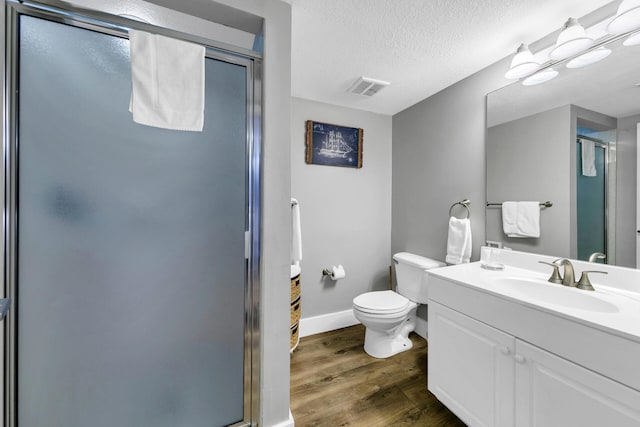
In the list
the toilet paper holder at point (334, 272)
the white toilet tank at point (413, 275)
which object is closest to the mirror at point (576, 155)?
the white toilet tank at point (413, 275)

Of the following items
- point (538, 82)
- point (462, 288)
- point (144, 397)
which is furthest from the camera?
point (538, 82)

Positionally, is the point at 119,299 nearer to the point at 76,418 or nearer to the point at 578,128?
the point at 76,418

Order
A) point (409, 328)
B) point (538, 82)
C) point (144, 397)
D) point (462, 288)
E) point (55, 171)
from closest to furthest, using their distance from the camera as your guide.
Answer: point (55, 171) < point (144, 397) < point (462, 288) < point (538, 82) < point (409, 328)

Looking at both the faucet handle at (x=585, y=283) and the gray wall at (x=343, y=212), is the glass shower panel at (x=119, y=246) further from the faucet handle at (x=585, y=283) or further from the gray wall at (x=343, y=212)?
the faucet handle at (x=585, y=283)

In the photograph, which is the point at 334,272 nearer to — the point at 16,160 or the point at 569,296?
the point at 569,296

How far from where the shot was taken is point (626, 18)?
111 centimetres

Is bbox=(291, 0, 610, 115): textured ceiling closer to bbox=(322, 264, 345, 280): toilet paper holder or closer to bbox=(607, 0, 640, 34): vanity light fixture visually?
bbox=(607, 0, 640, 34): vanity light fixture

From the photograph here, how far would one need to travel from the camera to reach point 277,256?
130 centimetres

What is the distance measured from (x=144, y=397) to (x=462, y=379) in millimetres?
1529

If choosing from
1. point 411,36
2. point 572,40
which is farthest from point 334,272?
point 572,40

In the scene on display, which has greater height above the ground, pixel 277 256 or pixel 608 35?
pixel 608 35

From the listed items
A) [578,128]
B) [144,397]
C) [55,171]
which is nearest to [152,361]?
→ [144,397]

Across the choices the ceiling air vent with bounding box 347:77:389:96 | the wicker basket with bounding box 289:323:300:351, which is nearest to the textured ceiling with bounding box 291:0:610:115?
the ceiling air vent with bounding box 347:77:389:96

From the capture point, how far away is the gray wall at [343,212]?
7.85 ft
